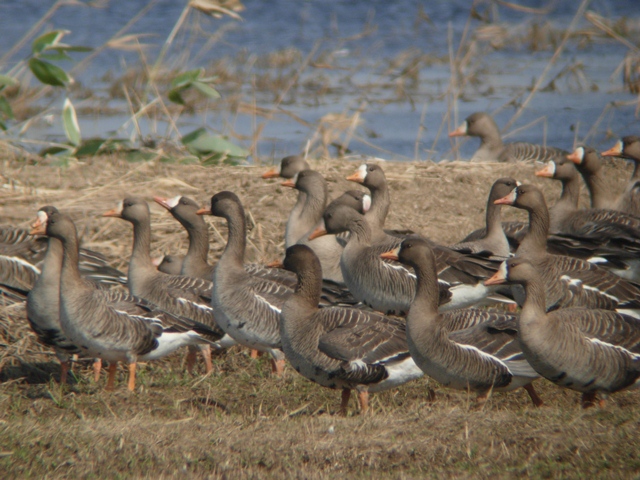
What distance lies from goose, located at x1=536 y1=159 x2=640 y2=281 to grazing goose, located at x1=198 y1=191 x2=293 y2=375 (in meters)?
3.11

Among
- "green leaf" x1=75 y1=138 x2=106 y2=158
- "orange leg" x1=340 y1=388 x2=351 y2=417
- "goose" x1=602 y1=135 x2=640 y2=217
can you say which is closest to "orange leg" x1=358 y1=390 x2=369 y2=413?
"orange leg" x1=340 y1=388 x2=351 y2=417

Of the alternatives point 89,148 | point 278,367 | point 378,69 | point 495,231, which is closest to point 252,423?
point 278,367

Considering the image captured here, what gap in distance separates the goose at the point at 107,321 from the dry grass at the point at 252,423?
29cm

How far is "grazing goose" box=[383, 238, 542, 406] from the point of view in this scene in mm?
6477

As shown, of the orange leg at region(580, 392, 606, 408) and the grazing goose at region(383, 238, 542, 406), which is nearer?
the grazing goose at region(383, 238, 542, 406)

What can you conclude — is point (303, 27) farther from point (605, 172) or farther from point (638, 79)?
point (605, 172)

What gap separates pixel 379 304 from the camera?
28.9 feet

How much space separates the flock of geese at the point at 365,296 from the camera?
6.52 metres

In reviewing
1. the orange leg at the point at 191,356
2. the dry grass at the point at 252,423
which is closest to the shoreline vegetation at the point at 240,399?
the dry grass at the point at 252,423

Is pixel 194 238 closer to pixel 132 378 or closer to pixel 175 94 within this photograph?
pixel 132 378

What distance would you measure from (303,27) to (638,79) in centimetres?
1082

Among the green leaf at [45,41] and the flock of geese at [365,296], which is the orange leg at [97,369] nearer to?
the flock of geese at [365,296]

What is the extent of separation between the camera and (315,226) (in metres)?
9.91

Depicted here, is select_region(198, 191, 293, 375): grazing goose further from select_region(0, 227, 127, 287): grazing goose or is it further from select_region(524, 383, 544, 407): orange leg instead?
select_region(524, 383, 544, 407): orange leg
